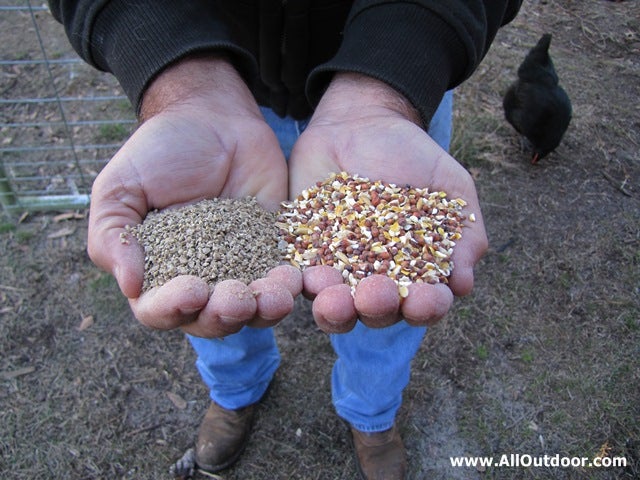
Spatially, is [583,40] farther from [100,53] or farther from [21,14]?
[21,14]

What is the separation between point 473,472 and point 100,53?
2.03 meters

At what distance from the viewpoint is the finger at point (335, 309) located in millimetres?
1312

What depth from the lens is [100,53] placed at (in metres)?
1.72

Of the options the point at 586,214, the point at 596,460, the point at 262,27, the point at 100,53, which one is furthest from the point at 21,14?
the point at 596,460

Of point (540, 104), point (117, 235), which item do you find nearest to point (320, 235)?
point (117, 235)

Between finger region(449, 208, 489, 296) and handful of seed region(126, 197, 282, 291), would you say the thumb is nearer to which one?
handful of seed region(126, 197, 282, 291)

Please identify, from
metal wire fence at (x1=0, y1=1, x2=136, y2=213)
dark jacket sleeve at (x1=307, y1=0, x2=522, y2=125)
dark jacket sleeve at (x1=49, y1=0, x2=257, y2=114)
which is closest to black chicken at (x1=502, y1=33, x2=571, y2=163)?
dark jacket sleeve at (x1=307, y1=0, x2=522, y2=125)

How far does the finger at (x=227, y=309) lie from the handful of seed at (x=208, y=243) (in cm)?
12

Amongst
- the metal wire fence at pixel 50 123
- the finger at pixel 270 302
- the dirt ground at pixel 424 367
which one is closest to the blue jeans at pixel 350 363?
the dirt ground at pixel 424 367

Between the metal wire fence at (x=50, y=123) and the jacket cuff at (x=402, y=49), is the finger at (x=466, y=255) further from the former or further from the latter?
the metal wire fence at (x=50, y=123)

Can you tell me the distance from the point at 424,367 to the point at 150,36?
5.77 feet

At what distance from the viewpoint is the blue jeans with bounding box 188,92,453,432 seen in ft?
6.12

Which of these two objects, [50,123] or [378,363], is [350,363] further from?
[50,123]

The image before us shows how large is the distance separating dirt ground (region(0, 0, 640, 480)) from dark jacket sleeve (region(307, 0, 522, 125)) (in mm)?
1340
